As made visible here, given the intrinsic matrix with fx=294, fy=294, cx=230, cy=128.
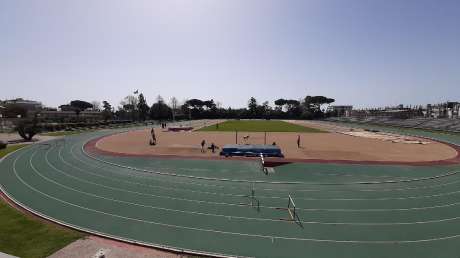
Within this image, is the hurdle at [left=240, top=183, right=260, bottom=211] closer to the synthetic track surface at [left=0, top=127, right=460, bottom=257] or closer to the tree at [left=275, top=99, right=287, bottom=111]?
the synthetic track surface at [left=0, top=127, right=460, bottom=257]

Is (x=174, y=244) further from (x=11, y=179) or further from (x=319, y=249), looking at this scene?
(x=11, y=179)

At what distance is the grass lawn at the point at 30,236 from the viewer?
12.7m

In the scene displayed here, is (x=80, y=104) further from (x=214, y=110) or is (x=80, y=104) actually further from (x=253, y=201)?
(x=253, y=201)

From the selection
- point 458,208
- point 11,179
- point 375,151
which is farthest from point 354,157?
point 11,179

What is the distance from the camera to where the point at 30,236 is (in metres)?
14.0

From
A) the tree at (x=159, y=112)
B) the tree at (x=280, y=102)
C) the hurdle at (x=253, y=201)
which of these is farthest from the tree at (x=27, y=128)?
the tree at (x=280, y=102)

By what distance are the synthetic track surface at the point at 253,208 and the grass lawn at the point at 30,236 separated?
1.01 metres

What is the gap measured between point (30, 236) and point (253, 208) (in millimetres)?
11458

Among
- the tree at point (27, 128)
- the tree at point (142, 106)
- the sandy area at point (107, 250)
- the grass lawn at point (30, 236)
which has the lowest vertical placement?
the sandy area at point (107, 250)

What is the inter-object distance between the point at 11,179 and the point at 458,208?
108 feet

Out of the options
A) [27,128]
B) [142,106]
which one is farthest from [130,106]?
[27,128]

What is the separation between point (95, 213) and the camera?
55.3 feet

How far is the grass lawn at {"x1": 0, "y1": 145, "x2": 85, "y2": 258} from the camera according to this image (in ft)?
41.7

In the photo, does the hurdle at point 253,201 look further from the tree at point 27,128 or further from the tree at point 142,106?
the tree at point 142,106
